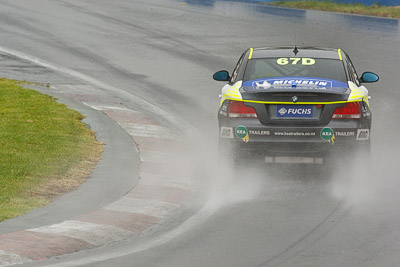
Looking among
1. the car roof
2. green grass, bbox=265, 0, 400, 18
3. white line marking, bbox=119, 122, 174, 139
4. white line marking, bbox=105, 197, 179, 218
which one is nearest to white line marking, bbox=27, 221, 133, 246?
white line marking, bbox=105, 197, 179, 218

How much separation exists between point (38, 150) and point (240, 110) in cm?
318

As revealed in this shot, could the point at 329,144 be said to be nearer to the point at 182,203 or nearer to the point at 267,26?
the point at 182,203

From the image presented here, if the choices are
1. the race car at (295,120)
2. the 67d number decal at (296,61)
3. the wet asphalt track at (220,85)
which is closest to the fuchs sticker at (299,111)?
the race car at (295,120)

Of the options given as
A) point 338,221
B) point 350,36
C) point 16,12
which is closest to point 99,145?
point 338,221

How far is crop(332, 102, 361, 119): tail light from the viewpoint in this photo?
463 inches

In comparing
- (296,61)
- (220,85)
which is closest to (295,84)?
(296,61)

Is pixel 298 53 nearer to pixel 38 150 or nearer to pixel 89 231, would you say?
pixel 38 150

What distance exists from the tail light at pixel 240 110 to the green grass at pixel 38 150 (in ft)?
6.65

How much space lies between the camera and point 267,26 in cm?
3012

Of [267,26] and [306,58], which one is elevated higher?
[267,26]

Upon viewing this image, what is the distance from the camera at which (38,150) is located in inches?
535

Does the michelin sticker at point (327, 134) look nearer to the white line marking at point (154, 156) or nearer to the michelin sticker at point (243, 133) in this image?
the michelin sticker at point (243, 133)

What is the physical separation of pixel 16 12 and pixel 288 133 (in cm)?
2150

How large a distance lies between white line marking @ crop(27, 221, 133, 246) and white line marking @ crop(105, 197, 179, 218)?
0.81m
